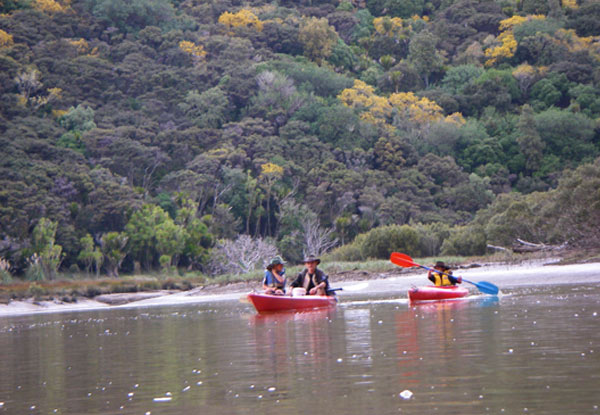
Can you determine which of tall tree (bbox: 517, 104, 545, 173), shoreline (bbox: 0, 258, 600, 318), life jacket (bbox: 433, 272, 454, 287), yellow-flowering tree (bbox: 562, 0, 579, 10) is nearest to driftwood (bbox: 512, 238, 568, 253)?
shoreline (bbox: 0, 258, 600, 318)

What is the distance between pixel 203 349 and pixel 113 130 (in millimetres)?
52696

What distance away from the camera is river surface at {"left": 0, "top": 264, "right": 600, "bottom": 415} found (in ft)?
26.1

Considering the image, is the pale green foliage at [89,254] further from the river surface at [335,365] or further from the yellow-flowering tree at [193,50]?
the yellow-flowering tree at [193,50]

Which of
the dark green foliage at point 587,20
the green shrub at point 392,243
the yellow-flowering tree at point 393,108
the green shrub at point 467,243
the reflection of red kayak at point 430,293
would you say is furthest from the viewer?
the dark green foliage at point 587,20

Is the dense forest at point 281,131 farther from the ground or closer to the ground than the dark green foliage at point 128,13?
closer to the ground

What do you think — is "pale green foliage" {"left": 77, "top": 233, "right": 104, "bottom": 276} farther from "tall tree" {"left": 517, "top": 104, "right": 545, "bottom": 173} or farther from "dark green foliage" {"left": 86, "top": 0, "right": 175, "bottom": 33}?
"dark green foliage" {"left": 86, "top": 0, "right": 175, "bottom": 33}

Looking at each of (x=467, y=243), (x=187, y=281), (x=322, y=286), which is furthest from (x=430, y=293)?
(x=187, y=281)

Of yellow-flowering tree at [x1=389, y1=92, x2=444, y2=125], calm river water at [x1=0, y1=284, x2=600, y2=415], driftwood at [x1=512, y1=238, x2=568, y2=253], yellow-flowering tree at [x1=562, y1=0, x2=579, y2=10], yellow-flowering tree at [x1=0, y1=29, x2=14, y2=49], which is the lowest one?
calm river water at [x1=0, y1=284, x2=600, y2=415]

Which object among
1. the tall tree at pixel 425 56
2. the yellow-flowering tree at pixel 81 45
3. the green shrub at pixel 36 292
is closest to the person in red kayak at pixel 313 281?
the green shrub at pixel 36 292

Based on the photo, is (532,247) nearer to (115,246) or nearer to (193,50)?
(115,246)

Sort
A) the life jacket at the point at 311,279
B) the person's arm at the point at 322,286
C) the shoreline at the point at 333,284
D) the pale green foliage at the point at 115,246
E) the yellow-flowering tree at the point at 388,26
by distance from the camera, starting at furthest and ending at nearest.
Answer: the yellow-flowering tree at the point at 388,26, the pale green foliage at the point at 115,246, the shoreline at the point at 333,284, the life jacket at the point at 311,279, the person's arm at the point at 322,286

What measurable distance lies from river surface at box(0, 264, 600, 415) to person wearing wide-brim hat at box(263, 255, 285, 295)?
1751 mm

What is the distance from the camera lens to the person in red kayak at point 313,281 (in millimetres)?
20625

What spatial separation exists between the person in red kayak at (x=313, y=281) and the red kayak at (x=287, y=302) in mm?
213
